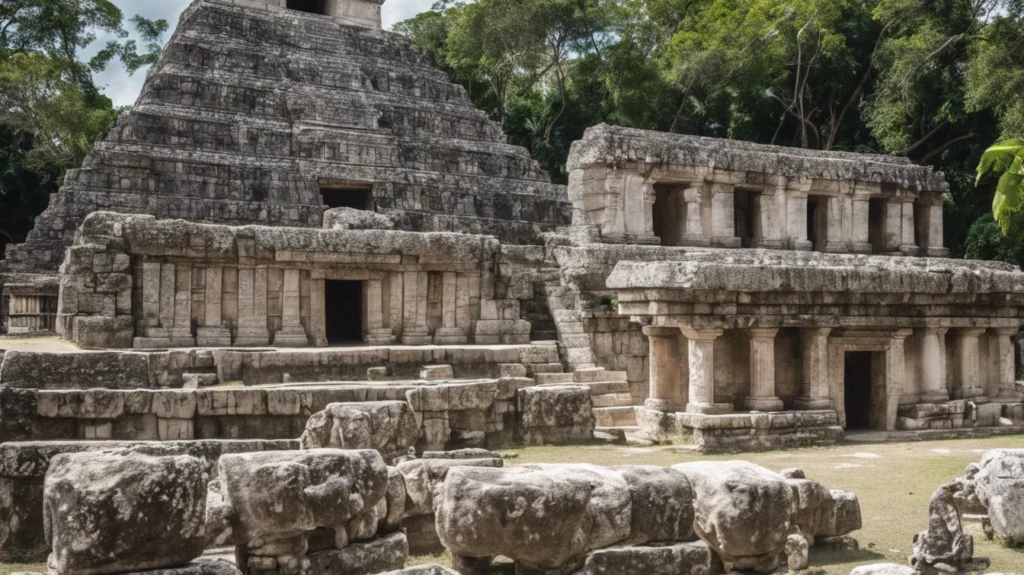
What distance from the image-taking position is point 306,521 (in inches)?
217

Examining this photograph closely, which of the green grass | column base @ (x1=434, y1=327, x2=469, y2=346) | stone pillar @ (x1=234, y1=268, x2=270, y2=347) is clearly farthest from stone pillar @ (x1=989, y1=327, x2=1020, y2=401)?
stone pillar @ (x1=234, y1=268, x2=270, y2=347)

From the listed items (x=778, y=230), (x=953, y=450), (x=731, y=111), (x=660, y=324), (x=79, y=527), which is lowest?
(x=953, y=450)

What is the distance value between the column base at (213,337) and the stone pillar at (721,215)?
11364 mm

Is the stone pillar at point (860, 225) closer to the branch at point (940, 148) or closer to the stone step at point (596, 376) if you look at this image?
the stone step at point (596, 376)

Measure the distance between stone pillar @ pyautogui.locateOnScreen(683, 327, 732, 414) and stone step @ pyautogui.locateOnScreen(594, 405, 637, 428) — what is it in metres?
1.35

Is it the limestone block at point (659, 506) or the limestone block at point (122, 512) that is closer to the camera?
the limestone block at point (122, 512)

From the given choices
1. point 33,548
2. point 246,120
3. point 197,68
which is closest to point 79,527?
Answer: point 33,548

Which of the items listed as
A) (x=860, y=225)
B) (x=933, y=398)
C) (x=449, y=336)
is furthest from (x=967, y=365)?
(x=449, y=336)

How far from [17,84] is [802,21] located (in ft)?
92.1

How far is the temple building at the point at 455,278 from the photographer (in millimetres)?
14188

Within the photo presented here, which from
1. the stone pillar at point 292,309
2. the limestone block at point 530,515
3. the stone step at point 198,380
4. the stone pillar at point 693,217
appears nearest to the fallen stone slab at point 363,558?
the limestone block at point 530,515

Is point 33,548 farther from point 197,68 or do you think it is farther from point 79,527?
point 197,68

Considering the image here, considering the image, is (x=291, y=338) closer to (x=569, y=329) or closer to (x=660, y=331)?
(x=569, y=329)

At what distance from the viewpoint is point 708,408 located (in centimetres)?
1402
